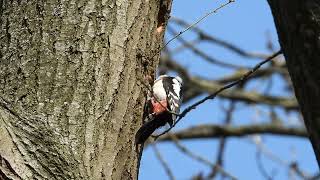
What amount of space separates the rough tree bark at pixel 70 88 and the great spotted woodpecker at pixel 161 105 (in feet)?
0.23

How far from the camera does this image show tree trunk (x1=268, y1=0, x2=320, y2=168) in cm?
116

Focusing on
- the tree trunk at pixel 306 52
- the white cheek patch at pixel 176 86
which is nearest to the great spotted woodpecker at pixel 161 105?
the white cheek patch at pixel 176 86

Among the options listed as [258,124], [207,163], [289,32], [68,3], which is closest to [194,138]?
[258,124]

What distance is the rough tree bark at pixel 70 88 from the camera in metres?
2.34

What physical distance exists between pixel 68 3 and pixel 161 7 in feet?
1.69

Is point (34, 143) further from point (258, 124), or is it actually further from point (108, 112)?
point (258, 124)

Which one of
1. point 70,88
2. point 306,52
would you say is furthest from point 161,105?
point 306,52

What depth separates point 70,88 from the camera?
8.10ft

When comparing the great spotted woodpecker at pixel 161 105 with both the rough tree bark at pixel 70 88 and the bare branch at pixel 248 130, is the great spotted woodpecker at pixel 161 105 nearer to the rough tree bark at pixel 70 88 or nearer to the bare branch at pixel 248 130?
the rough tree bark at pixel 70 88

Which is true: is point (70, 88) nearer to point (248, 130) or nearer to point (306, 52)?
point (306, 52)

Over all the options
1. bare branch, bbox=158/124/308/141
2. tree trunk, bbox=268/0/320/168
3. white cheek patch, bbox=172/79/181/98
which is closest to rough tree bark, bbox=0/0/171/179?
white cheek patch, bbox=172/79/181/98

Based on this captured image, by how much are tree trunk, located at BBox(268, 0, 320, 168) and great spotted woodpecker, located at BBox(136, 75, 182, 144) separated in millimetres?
1358

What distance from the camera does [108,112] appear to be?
2520 mm

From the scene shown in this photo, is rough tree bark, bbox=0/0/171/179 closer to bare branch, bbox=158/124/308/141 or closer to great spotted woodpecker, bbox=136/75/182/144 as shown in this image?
great spotted woodpecker, bbox=136/75/182/144
